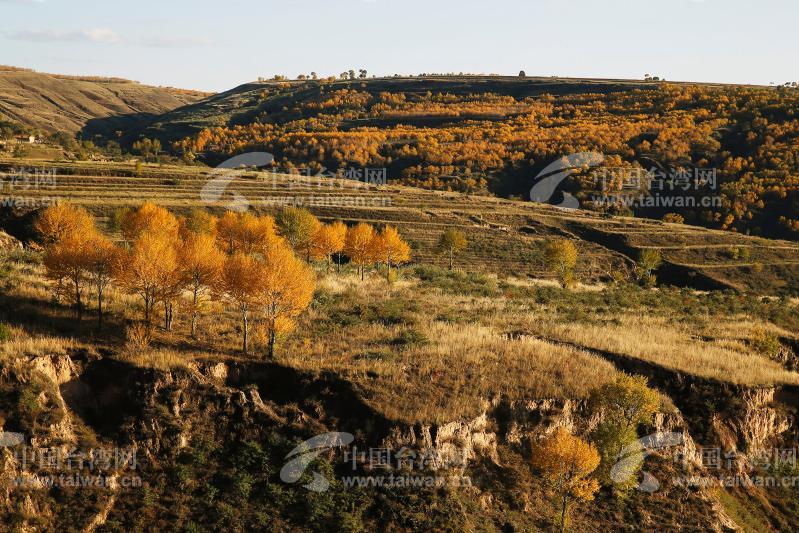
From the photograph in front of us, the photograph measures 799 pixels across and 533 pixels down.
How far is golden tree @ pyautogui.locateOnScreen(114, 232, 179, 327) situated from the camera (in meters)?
31.6

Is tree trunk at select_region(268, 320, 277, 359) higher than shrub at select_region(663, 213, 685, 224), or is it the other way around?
shrub at select_region(663, 213, 685, 224)

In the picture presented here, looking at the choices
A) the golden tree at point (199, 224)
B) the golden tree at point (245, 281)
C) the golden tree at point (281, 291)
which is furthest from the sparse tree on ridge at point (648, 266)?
the golden tree at point (245, 281)

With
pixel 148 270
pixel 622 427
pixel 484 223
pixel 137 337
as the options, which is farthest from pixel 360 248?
pixel 484 223

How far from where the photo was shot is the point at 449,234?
81.8 m

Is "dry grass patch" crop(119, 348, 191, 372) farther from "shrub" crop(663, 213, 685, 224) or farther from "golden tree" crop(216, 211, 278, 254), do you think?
"shrub" crop(663, 213, 685, 224)

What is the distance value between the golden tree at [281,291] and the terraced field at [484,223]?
55837 millimetres

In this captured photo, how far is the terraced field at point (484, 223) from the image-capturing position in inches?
3551

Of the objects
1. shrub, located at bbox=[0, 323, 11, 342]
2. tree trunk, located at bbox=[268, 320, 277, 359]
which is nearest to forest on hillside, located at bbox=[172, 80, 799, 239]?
tree trunk, located at bbox=[268, 320, 277, 359]

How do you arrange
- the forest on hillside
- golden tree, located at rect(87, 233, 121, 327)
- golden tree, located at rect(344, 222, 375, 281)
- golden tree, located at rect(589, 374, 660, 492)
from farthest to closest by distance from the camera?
the forest on hillside → golden tree, located at rect(344, 222, 375, 281) → golden tree, located at rect(87, 233, 121, 327) → golden tree, located at rect(589, 374, 660, 492)

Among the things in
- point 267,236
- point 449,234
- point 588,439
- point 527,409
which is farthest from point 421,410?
point 449,234

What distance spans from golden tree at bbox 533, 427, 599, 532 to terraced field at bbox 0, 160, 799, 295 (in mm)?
59272

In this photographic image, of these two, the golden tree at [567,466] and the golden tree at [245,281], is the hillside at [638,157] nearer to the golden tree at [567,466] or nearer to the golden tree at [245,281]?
the golden tree at [567,466]

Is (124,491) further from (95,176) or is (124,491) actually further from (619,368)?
(95,176)

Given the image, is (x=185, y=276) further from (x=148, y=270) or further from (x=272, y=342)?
(x=272, y=342)
